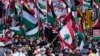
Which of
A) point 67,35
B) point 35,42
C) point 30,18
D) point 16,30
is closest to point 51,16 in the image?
point 30,18

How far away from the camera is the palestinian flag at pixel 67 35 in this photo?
69.0ft

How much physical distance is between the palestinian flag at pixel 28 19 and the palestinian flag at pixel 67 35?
14.7ft

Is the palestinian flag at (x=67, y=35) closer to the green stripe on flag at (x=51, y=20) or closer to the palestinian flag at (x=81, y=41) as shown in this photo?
the palestinian flag at (x=81, y=41)

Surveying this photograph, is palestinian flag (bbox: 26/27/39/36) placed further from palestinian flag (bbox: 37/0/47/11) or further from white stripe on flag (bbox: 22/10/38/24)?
palestinian flag (bbox: 37/0/47/11)

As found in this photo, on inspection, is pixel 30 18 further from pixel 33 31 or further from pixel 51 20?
pixel 51 20

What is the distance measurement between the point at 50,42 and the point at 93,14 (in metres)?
4.58

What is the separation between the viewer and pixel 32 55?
2227 centimetres

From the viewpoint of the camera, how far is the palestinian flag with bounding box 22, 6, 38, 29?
84.7 feet

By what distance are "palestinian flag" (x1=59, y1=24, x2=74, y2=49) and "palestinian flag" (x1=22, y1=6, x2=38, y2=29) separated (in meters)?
4.47

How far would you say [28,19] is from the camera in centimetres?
2583

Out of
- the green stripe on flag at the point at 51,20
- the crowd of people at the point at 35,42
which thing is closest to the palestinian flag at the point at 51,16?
the green stripe on flag at the point at 51,20

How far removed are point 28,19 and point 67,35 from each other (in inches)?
201

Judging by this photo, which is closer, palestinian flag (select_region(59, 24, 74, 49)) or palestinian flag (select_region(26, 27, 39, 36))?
palestinian flag (select_region(59, 24, 74, 49))

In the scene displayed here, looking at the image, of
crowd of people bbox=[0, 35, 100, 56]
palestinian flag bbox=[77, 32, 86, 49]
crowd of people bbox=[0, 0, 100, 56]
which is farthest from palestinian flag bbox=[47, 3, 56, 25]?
palestinian flag bbox=[77, 32, 86, 49]
